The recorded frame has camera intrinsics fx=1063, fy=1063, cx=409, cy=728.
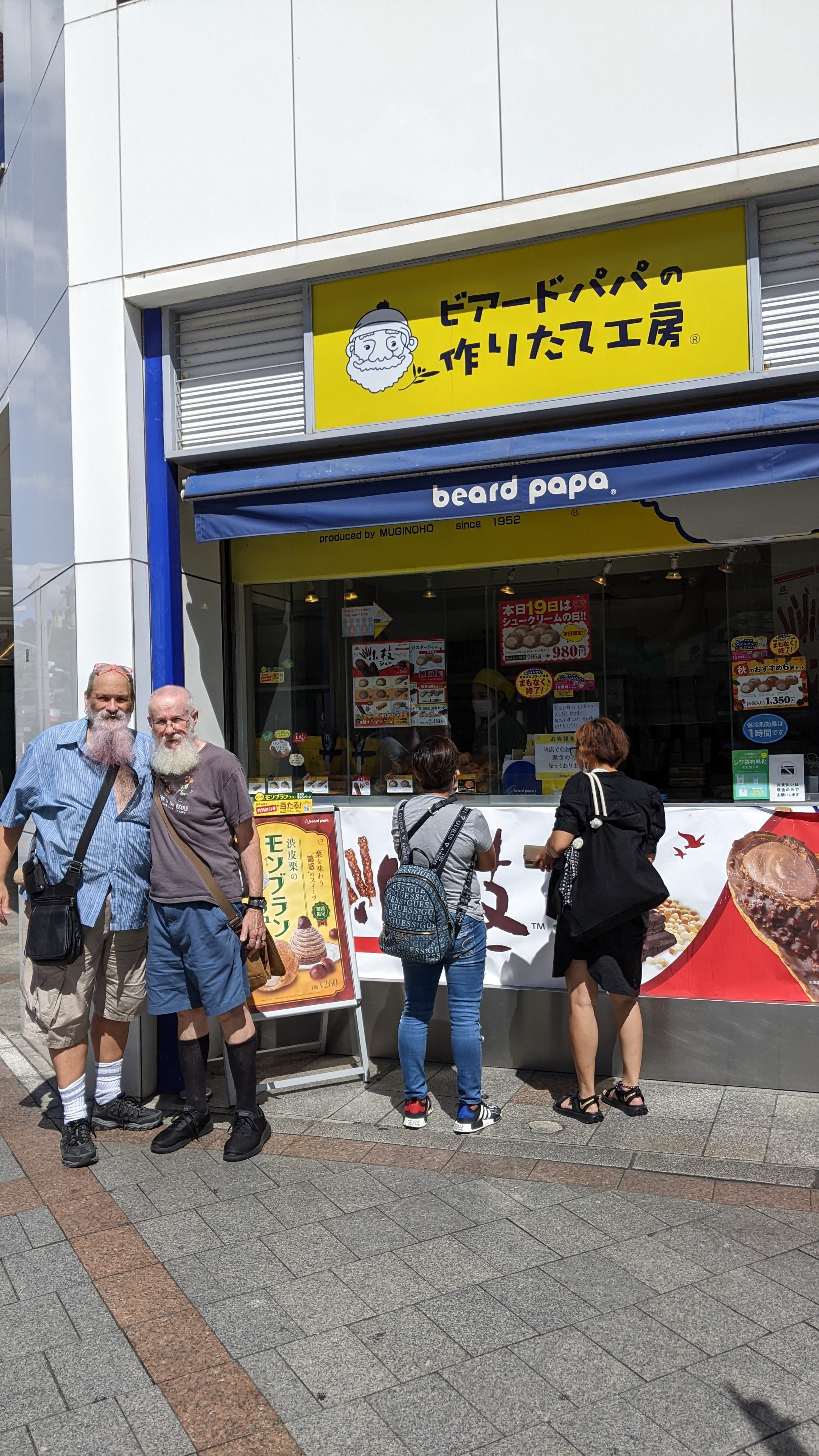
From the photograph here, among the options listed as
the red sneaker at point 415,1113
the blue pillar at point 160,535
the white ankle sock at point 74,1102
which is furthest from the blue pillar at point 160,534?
the red sneaker at point 415,1113

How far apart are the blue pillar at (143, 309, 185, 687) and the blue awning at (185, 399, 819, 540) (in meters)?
0.16

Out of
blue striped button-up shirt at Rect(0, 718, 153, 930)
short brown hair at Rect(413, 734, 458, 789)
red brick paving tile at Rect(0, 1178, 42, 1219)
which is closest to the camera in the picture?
red brick paving tile at Rect(0, 1178, 42, 1219)

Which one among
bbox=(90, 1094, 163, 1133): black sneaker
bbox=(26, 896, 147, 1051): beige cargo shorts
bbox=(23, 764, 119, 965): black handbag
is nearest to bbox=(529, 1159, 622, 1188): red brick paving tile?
bbox=(90, 1094, 163, 1133): black sneaker

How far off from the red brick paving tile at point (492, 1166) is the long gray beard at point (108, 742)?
6.96 ft

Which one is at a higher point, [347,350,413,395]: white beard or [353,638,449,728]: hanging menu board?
[347,350,413,395]: white beard

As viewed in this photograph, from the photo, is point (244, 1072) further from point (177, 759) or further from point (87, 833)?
point (177, 759)

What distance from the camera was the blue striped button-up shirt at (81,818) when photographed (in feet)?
14.5

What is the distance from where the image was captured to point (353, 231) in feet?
17.0

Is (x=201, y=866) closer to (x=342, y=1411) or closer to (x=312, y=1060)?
(x=312, y=1060)

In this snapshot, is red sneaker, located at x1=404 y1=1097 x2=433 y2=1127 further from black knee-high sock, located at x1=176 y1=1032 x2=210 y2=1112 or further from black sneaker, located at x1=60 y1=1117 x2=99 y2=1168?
black sneaker, located at x1=60 y1=1117 x2=99 y2=1168

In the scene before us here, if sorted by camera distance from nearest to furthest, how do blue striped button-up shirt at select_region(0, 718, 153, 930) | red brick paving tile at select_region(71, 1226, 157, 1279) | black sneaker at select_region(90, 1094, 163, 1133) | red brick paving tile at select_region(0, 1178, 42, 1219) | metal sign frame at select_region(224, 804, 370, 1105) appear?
red brick paving tile at select_region(71, 1226, 157, 1279), red brick paving tile at select_region(0, 1178, 42, 1219), blue striped button-up shirt at select_region(0, 718, 153, 930), black sneaker at select_region(90, 1094, 163, 1133), metal sign frame at select_region(224, 804, 370, 1105)

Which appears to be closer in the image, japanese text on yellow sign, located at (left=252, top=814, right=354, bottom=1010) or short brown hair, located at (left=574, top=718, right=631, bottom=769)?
short brown hair, located at (left=574, top=718, right=631, bottom=769)

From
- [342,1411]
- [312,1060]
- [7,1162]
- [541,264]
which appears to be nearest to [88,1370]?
[342,1411]

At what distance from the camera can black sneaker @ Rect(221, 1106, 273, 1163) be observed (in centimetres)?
432
